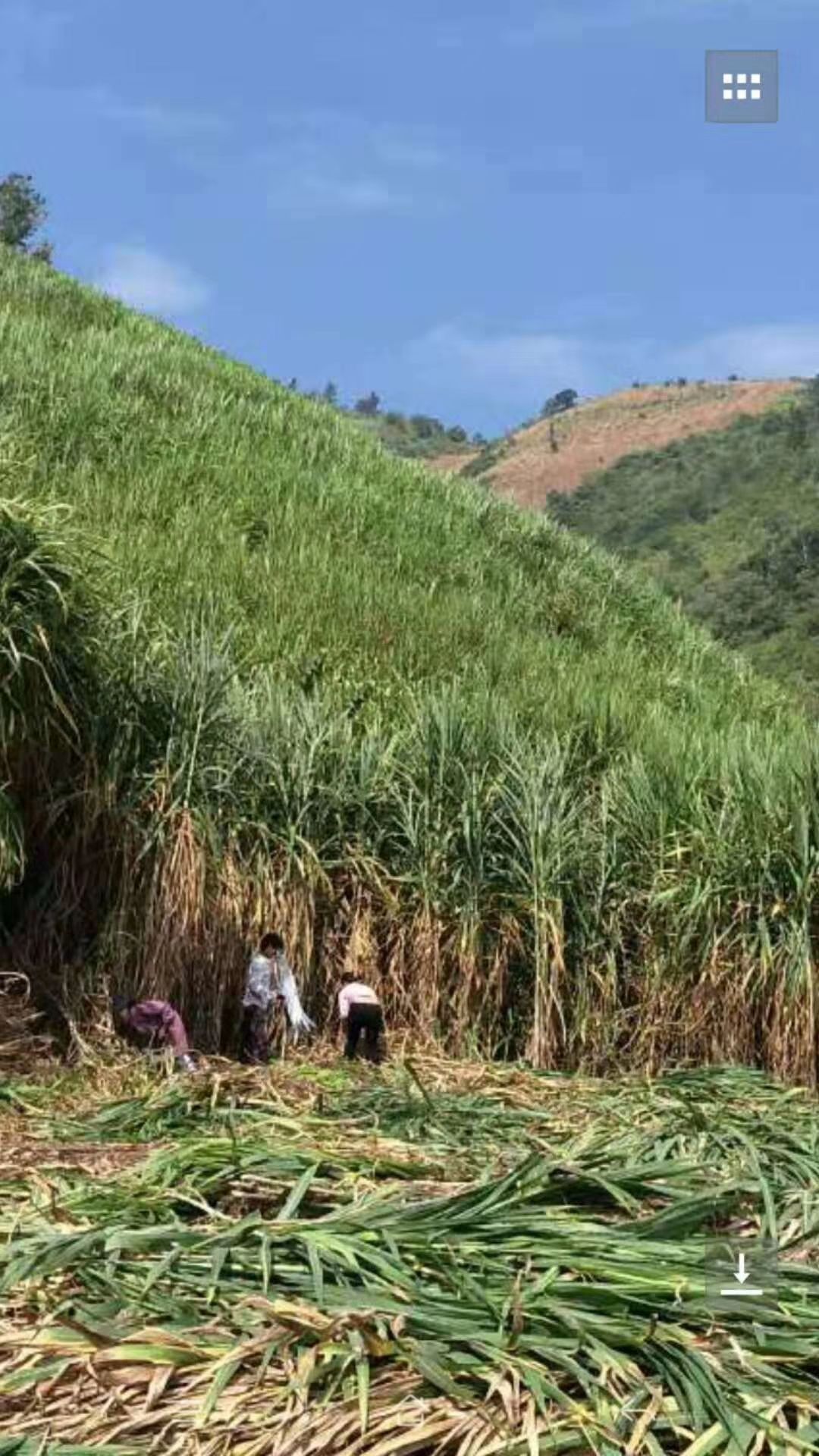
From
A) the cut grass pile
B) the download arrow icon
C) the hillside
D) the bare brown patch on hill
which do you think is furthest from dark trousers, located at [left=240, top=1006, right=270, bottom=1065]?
the bare brown patch on hill

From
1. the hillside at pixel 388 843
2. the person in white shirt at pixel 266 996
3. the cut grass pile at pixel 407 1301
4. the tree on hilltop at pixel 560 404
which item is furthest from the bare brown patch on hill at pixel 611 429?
the cut grass pile at pixel 407 1301

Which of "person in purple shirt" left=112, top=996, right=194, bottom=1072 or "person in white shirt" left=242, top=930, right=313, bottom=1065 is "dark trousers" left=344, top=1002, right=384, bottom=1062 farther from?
"person in purple shirt" left=112, top=996, right=194, bottom=1072

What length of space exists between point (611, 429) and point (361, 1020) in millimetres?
86751

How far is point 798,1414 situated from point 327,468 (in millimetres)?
15044

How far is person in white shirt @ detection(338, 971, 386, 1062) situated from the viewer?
22.5 ft

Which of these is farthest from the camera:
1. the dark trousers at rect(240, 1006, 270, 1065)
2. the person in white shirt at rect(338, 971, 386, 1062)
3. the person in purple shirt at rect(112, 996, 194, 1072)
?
the dark trousers at rect(240, 1006, 270, 1065)

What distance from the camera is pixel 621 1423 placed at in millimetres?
2443

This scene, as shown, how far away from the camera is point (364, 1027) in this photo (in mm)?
6887

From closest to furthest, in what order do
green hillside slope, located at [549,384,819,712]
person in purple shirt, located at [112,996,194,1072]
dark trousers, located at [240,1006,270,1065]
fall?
person in purple shirt, located at [112,996,194,1072] < dark trousers, located at [240,1006,270,1065] < green hillside slope, located at [549,384,819,712]

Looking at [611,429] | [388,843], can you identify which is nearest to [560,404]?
[611,429]

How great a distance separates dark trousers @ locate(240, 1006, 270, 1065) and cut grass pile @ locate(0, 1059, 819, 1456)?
3.09 meters

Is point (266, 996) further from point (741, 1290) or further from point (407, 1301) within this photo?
point (741, 1290)

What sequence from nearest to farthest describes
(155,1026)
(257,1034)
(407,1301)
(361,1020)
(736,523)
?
(407,1301) → (155,1026) → (361,1020) → (257,1034) → (736,523)

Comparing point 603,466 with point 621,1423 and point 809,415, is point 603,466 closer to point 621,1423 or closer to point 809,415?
point 809,415
